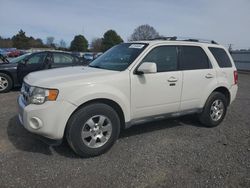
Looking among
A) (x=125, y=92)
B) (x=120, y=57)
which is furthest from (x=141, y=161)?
(x=120, y=57)

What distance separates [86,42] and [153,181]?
204 feet

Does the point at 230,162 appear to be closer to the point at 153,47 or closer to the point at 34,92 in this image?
the point at 153,47

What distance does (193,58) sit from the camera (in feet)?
17.1

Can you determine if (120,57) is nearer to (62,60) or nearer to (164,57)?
(164,57)

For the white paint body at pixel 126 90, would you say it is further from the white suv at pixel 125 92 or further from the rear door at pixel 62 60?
the rear door at pixel 62 60

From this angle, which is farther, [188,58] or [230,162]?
[188,58]

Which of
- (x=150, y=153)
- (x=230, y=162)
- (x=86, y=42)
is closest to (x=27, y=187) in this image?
(x=150, y=153)

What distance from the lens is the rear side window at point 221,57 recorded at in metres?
5.60

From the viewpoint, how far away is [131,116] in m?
4.39

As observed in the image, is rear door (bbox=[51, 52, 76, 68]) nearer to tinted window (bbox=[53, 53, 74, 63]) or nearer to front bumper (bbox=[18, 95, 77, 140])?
tinted window (bbox=[53, 53, 74, 63])

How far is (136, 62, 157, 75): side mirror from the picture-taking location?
4.18 meters

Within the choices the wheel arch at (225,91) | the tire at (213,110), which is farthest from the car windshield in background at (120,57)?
the wheel arch at (225,91)

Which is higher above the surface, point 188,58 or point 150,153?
point 188,58

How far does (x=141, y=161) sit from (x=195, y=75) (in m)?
2.10
